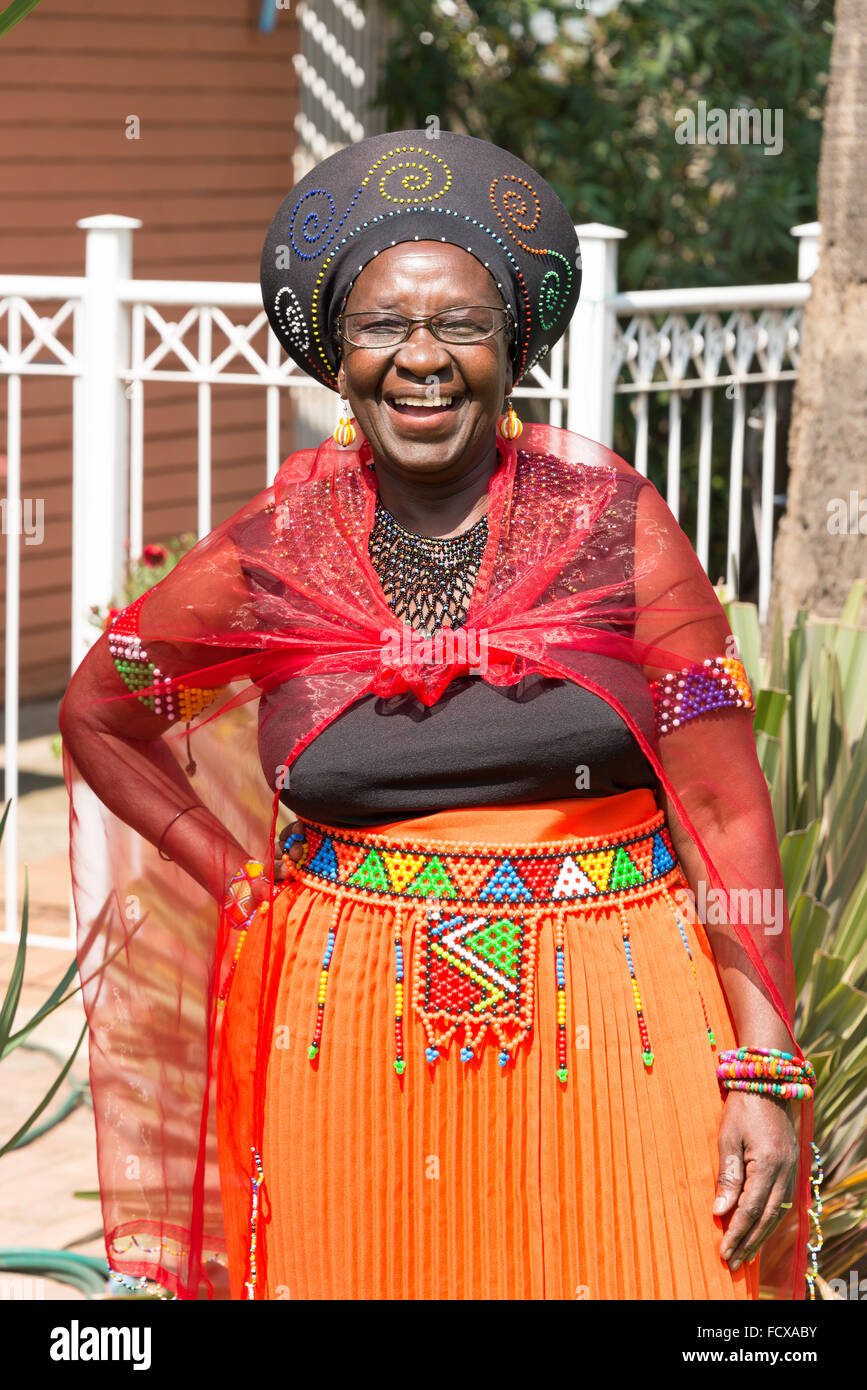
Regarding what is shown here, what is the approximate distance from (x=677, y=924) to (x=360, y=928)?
16.3 inches

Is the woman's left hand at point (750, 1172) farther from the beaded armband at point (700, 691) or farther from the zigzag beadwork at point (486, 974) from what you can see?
the beaded armband at point (700, 691)

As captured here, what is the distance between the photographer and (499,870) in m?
2.18

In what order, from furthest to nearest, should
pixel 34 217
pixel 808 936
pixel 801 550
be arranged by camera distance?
pixel 34 217
pixel 801 550
pixel 808 936

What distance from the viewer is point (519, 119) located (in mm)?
9961

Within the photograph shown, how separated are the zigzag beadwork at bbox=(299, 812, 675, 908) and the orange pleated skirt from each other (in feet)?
0.04

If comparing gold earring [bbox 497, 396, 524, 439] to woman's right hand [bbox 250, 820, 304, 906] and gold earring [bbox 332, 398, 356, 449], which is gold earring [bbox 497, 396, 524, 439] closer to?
gold earring [bbox 332, 398, 356, 449]

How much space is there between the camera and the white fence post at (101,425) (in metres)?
5.09

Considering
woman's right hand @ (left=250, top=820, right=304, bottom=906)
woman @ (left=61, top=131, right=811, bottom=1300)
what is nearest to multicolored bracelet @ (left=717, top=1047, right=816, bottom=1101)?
woman @ (left=61, top=131, right=811, bottom=1300)

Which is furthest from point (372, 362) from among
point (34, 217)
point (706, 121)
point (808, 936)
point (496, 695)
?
point (706, 121)

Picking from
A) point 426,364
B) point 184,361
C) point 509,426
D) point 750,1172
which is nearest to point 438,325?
point 426,364

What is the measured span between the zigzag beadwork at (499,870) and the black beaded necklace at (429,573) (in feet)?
0.98

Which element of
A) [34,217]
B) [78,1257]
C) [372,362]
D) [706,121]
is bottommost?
[78,1257]

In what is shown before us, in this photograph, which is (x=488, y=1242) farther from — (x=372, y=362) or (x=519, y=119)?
(x=519, y=119)

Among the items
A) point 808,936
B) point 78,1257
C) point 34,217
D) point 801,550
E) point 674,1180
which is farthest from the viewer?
point 34,217
